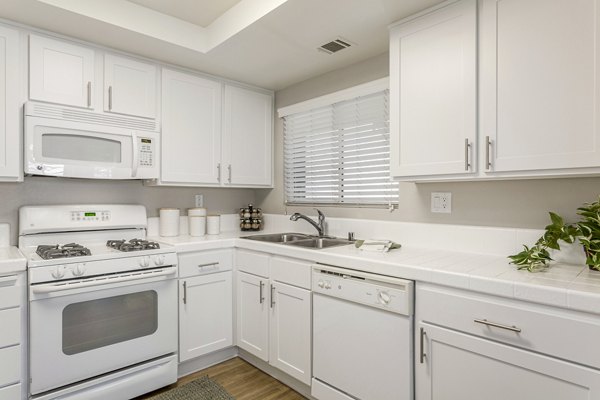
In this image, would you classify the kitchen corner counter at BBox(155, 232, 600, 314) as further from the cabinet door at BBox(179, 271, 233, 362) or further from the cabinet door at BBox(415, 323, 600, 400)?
the cabinet door at BBox(179, 271, 233, 362)

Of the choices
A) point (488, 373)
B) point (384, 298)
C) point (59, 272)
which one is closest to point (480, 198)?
point (384, 298)

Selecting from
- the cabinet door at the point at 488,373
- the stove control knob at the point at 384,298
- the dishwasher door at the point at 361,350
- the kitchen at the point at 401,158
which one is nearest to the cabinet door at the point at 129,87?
the kitchen at the point at 401,158

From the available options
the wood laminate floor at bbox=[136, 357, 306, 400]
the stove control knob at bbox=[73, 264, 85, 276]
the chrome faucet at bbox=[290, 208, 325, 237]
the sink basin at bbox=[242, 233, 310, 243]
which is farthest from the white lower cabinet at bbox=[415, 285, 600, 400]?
the stove control knob at bbox=[73, 264, 85, 276]

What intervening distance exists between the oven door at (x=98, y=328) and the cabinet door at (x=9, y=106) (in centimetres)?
76

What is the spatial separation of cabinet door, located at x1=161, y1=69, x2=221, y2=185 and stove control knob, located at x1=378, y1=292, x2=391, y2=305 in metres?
1.75

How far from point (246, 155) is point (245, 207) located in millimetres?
569

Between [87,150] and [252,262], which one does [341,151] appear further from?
[87,150]

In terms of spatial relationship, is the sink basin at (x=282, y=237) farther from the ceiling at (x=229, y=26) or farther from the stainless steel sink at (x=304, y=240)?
the ceiling at (x=229, y=26)

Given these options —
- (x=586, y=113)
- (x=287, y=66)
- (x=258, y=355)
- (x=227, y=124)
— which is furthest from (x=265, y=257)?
(x=586, y=113)

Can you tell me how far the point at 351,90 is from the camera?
8.51ft

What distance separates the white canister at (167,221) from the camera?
2.77m

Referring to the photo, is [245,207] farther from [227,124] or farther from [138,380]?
[138,380]

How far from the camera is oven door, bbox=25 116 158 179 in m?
2.06

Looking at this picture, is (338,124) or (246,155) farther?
(246,155)
